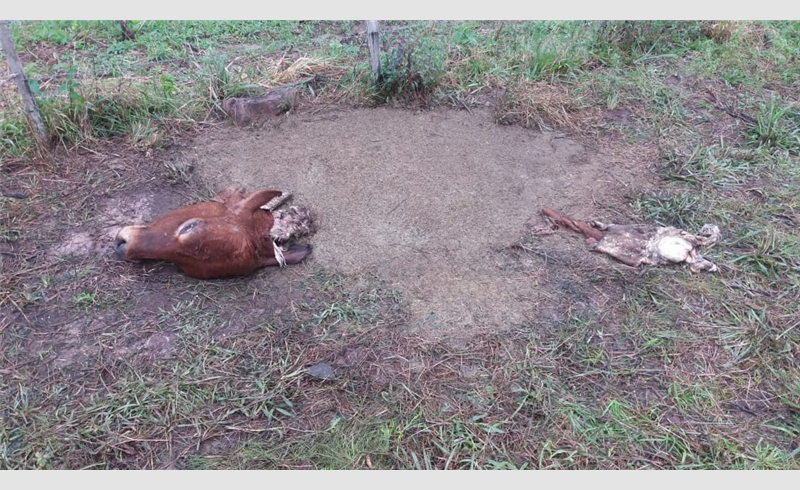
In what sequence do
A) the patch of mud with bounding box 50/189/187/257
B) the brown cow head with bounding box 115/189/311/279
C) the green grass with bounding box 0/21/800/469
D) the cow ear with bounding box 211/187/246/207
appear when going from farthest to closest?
the cow ear with bounding box 211/187/246/207 < the patch of mud with bounding box 50/189/187/257 < the brown cow head with bounding box 115/189/311/279 < the green grass with bounding box 0/21/800/469

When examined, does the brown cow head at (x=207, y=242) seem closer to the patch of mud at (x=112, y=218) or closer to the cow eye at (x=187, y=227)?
the cow eye at (x=187, y=227)

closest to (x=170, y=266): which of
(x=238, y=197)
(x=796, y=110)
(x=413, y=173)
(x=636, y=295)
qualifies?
(x=238, y=197)

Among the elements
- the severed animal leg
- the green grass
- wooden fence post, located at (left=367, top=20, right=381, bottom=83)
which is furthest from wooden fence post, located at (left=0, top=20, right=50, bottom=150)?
the severed animal leg

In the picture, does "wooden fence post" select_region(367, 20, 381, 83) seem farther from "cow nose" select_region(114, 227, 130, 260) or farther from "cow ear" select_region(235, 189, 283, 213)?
"cow nose" select_region(114, 227, 130, 260)

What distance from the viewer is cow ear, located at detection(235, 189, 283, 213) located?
112 inches

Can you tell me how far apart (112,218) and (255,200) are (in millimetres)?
762

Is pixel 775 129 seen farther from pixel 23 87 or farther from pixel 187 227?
pixel 23 87

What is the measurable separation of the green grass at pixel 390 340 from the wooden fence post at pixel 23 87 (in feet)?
0.28

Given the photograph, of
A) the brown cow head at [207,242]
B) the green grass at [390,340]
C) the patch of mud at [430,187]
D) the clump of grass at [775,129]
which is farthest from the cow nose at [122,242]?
the clump of grass at [775,129]

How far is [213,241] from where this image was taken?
2.54 m

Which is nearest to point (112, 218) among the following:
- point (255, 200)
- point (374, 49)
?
point (255, 200)

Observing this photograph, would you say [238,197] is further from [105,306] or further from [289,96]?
[289,96]

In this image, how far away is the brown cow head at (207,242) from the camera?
8.39 ft

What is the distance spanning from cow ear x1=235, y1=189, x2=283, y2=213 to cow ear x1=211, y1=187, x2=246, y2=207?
5 cm
